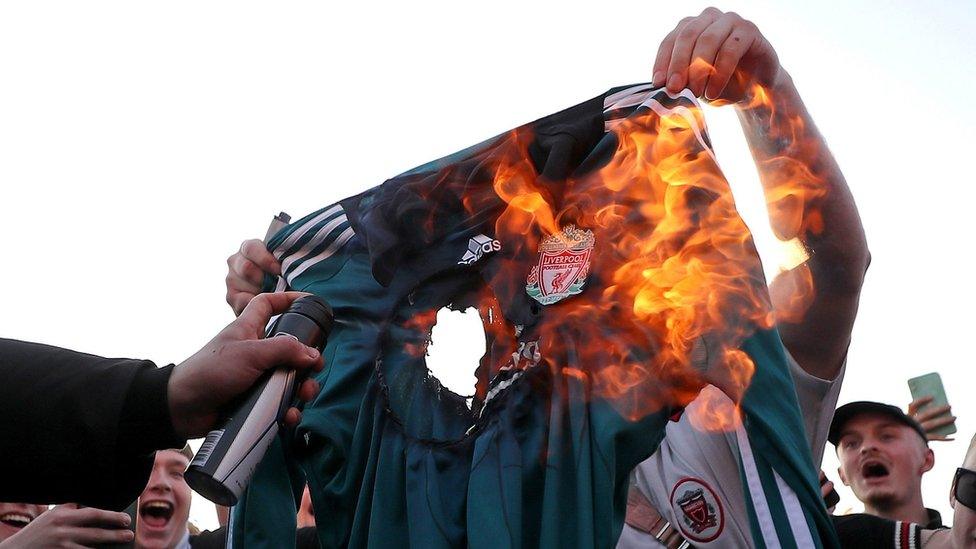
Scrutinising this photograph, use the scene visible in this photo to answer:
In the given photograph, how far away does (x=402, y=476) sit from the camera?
2115 mm

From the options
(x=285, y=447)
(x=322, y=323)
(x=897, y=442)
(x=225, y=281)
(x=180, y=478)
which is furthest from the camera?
(x=180, y=478)

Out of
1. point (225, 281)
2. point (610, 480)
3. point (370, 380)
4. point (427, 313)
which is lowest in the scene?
point (610, 480)

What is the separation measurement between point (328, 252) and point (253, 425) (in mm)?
775

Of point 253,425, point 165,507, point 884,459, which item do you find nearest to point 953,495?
point 884,459

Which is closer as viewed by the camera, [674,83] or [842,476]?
[674,83]

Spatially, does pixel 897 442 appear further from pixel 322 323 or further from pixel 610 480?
pixel 322 323

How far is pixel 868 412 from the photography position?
4016 millimetres

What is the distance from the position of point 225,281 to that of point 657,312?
1189 millimetres

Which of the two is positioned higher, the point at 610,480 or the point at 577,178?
the point at 577,178

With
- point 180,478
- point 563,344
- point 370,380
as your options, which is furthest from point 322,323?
point 180,478

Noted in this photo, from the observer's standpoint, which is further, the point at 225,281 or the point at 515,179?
the point at 225,281

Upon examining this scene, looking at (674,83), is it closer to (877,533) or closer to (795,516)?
(795,516)

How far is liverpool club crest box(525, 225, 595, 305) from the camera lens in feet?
7.00

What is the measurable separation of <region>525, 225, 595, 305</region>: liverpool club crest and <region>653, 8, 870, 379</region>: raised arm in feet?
1.22
